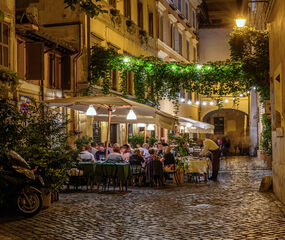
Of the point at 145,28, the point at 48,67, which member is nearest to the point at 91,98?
the point at 48,67

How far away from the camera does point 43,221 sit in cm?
899

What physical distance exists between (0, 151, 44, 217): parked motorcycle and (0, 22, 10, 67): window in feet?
21.2

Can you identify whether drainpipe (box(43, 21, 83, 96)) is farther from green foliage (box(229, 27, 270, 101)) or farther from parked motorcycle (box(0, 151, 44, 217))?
parked motorcycle (box(0, 151, 44, 217))

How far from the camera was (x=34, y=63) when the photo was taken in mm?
16688

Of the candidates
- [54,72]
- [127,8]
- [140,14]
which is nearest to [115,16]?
[127,8]

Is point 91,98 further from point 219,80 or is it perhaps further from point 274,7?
point 219,80

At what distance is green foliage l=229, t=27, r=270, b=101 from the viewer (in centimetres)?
1989

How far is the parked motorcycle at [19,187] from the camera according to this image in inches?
365

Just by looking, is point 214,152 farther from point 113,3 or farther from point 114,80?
point 113,3

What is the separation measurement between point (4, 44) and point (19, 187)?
7196 millimetres

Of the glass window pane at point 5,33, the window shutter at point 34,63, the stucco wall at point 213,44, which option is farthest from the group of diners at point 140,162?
the stucco wall at point 213,44

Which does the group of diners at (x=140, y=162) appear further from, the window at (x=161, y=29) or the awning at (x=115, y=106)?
the window at (x=161, y=29)

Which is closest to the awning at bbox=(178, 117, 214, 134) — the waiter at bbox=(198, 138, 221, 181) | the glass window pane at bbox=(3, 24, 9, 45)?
the waiter at bbox=(198, 138, 221, 181)

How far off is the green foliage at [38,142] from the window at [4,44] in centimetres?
400
